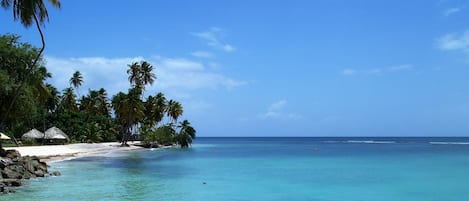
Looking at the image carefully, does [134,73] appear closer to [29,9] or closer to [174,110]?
[174,110]

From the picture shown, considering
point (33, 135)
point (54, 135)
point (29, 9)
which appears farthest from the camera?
point (33, 135)

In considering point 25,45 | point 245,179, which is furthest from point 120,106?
point 245,179

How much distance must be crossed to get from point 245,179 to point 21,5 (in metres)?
13.4

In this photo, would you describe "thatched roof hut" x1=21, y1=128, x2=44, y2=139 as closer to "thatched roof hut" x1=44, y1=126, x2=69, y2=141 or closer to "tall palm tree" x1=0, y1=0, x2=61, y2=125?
"thatched roof hut" x1=44, y1=126, x2=69, y2=141

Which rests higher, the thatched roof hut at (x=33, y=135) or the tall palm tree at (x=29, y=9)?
the tall palm tree at (x=29, y=9)

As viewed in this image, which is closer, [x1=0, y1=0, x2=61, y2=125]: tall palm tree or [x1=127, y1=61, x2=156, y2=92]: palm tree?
[x1=0, y1=0, x2=61, y2=125]: tall palm tree

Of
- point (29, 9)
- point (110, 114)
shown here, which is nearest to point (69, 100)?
point (110, 114)

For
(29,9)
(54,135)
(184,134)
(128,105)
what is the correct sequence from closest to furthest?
1. (29,9)
2. (54,135)
3. (128,105)
4. (184,134)

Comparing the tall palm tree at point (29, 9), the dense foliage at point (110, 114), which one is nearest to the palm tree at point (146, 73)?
the dense foliage at point (110, 114)

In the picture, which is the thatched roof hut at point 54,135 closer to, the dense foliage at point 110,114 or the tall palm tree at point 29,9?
the dense foliage at point 110,114

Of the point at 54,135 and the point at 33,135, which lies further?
the point at 33,135

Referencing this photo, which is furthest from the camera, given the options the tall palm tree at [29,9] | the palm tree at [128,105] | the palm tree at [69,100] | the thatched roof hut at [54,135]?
the palm tree at [69,100]

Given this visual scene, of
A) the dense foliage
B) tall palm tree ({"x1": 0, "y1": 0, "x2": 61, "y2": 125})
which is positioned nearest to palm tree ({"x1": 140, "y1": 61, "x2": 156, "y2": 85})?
the dense foliage

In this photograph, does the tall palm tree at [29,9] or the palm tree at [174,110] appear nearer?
the tall palm tree at [29,9]
